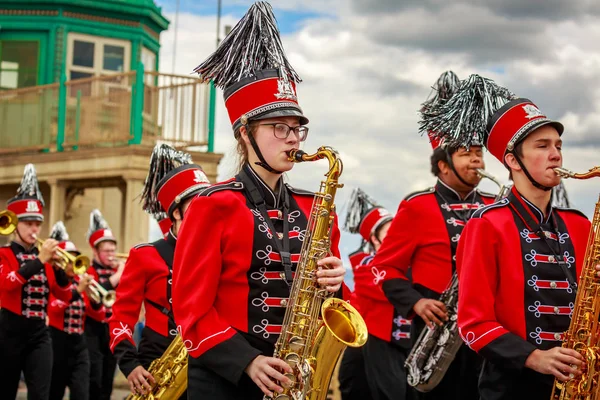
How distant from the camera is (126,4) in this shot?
19750 mm

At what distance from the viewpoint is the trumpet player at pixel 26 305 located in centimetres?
1038

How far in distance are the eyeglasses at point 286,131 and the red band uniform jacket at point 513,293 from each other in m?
0.99

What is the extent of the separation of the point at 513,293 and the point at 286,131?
1.37 metres

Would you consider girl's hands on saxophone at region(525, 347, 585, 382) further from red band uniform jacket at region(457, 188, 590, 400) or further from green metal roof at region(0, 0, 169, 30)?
green metal roof at region(0, 0, 169, 30)

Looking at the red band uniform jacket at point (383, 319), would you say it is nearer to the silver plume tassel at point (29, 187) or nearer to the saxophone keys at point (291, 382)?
the saxophone keys at point (291, 382)

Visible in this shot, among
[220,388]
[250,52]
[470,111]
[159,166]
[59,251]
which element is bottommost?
[220,388]

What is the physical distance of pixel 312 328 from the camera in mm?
4969

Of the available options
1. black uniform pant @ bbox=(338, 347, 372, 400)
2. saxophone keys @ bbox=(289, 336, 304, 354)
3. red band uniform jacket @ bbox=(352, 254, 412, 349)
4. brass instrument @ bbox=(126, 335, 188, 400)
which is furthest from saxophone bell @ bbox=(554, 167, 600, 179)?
black uniform pant @ bbox=(338, 347, 372, 400)

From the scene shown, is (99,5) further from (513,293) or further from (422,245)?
(513,293)

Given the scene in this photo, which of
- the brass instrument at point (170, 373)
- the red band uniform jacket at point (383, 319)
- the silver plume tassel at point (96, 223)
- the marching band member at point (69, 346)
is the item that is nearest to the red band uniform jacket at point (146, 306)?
the brass instrument at point (170, 373)

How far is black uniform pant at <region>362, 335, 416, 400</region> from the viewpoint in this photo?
8.71 metres

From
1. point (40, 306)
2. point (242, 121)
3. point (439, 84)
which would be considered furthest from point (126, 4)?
point (242, 121)

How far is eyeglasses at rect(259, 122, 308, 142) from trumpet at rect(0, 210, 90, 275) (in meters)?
6.25

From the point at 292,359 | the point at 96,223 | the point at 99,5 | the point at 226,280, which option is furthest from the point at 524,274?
the point at 99,5
